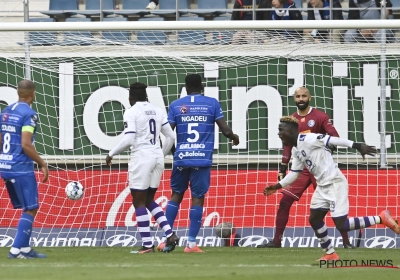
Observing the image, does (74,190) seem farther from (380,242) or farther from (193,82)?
(380,242)

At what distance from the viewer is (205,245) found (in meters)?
15.1

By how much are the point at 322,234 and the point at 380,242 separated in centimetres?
473

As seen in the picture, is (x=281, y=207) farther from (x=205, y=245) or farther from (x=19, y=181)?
(x=19, y=181)

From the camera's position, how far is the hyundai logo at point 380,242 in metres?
14.9

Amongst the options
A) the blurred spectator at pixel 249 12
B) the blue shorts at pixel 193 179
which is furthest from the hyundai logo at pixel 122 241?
the blurred spectator at pixel 249 12

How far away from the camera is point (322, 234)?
10523 mm

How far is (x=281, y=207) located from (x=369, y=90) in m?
3.67

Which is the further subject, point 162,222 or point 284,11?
point 284,11

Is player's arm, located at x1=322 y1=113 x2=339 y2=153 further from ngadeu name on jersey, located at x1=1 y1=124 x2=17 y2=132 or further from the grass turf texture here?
ngadeu name on jersey, located at x1=1 y1=124 x2=17 y2=132

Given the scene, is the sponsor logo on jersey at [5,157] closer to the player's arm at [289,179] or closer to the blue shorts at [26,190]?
the blue shorts at [26,190]

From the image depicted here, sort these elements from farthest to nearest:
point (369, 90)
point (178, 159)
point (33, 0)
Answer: point (33, 0), point (369, 90), point (178, 159)

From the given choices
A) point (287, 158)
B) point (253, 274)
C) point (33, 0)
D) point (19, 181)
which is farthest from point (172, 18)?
point (253, 274)

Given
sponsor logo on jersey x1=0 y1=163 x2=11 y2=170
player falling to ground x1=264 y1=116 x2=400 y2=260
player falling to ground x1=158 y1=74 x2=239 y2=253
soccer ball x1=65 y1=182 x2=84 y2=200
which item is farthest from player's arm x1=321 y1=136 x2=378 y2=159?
soccer ball x1=65 y1=182 x2=84 y2=200

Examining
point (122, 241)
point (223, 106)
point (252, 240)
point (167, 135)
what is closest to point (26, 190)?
point (167, 135)
